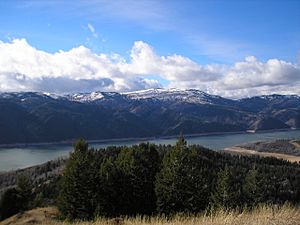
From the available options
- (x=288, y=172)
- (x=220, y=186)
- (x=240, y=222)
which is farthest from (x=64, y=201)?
(x=288, y=172)

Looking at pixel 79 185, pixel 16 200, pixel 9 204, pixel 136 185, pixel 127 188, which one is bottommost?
pixel 9 204

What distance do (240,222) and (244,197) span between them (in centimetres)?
4591

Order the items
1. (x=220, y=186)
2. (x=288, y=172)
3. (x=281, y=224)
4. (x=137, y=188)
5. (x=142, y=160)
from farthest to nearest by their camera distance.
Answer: (x=288, y=172)
(x=220, y=186)
(x=142, y=160)
(x=137, y=188)
(x=281, y=224)

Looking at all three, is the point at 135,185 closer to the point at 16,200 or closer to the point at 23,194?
the point at 16,200

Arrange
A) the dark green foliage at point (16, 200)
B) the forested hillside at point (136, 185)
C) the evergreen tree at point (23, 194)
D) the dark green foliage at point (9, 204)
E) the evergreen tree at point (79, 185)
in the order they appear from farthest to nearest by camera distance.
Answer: the evergreen tree at point (23, 194) → the dark green foliage at point (16, 200) → the dark green foliage at point (9, 204) → the evergreen tree at point (79, 185) → the forested hillside at point (136, 185)

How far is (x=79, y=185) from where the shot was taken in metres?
31.2

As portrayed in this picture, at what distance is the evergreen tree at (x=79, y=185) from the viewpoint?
31172 mm

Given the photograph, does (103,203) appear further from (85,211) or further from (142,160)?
(142,160)

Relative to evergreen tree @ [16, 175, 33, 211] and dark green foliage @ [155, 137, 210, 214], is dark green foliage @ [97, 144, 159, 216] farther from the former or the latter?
evergreen tree @ [16, 175, 33, 211]

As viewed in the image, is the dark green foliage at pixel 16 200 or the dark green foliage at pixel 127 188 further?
the dark green foliage at pixel 16 200

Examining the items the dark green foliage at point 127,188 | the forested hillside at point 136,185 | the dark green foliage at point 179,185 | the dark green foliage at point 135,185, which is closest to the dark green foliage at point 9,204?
the forested hillside at point 136,185

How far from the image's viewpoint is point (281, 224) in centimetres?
804

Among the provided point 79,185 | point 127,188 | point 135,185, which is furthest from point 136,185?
point 79,185

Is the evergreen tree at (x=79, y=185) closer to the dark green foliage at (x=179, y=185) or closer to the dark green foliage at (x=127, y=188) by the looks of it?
the dark green foliage at (x=127, y=188)
